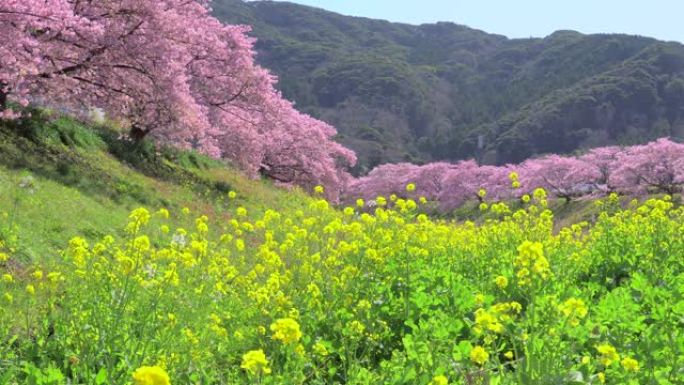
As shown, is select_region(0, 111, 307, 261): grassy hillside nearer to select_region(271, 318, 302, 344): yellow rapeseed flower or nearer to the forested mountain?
select_region(271, 318, 302, 344): yellow rapeseed flower

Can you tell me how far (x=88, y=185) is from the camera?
14.4 metres

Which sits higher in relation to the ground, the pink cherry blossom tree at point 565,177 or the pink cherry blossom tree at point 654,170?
the pink cherry blossom tree at point 654,170

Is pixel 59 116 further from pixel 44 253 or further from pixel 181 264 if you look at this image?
pixel 181 264

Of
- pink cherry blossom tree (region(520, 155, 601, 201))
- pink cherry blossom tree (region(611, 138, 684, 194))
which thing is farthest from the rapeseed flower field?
pink cherry blossom tree (region(520, 155, 601, 201))

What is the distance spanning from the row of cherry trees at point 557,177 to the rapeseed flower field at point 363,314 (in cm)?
2469

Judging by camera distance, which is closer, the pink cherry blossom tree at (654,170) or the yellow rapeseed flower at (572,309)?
the yellow rapeseed flower at (572,309)

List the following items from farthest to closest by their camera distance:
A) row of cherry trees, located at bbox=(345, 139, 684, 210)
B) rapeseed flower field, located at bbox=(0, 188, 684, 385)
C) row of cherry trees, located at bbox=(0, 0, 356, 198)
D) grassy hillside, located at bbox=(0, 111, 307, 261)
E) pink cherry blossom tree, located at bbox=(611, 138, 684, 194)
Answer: row of cherry trees, located at bbox=(345, 139, 684, 210), pink cherry blossom tree, located at bbox=(611, 138, 684, 194), row of cherry trees, located at bbox=(0, 0, 356, 198), grassy hillside, located at bbox=(0, 111, 307, 261), rapeseed flower field, located at bbox=(0, 188, 684, 385)

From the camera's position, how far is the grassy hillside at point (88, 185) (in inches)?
427

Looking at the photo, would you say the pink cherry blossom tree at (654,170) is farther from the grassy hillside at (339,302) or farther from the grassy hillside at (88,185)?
the grassy hillside at (339,302)

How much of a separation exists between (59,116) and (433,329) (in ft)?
57.4

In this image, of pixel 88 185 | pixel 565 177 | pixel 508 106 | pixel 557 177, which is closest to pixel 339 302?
pixel 88 185

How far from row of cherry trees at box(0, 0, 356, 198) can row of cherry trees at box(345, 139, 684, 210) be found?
15.7 meters

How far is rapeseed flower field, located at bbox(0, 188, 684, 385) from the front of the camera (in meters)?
4.51

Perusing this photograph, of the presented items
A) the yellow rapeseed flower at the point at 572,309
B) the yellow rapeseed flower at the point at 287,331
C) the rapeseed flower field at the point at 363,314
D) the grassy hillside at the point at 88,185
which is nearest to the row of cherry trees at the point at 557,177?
the grassy hillside at the point at 88,185
